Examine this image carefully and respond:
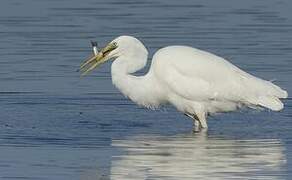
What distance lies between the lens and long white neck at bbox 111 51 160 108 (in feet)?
56.7

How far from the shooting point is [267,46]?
2184 cm

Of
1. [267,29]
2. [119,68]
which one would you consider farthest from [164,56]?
[267,29]

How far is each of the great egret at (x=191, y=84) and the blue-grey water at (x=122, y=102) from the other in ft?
0.94

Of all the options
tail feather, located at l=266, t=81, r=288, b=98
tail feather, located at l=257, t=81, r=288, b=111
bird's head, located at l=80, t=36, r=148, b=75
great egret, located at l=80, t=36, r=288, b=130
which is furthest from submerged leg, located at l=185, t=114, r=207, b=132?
bird's head, located at l=80, t=36, r=148, b=75

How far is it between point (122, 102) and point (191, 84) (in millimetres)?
1924

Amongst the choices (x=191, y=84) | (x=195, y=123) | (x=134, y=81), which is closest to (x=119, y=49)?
(x=134, y=81)

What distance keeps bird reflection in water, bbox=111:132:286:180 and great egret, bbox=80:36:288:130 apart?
639 millimetres

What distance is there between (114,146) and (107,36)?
7.42 meters

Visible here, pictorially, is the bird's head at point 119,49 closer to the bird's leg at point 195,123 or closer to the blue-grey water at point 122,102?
the blue-grey water at point 122,102

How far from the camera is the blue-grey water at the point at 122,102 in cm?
1415

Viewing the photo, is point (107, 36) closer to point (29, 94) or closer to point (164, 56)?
point (29, 94)

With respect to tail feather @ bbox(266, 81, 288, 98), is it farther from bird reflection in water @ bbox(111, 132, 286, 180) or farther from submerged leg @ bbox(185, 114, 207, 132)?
bird reflection in water @ bbox(111, 132, 286, 180)

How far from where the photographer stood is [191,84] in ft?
55.5

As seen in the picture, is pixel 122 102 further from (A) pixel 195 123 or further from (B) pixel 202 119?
(B) pixel 202 119
